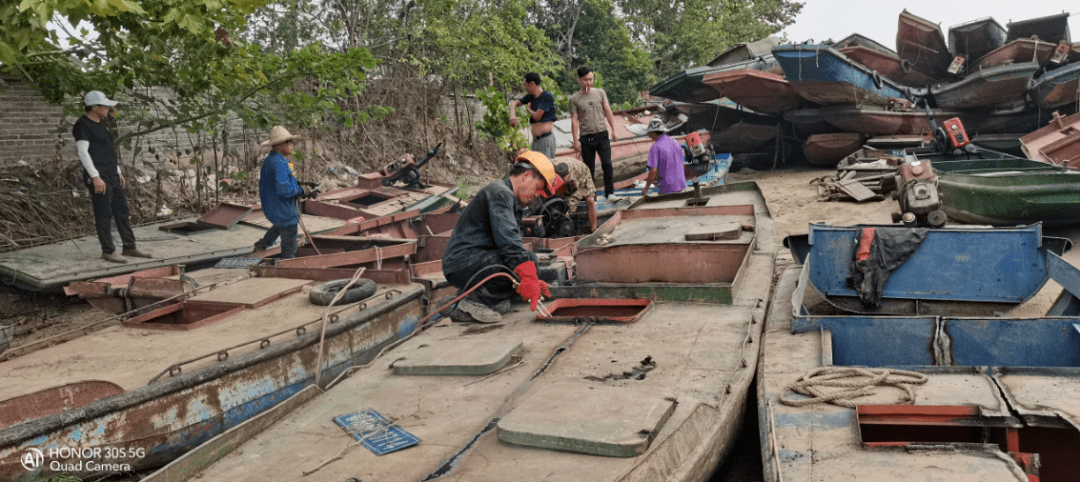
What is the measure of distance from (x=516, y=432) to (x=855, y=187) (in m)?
10.4

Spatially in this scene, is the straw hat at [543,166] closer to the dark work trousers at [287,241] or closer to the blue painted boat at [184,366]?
the blue painted boat at [184,366]

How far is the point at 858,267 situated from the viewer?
596 centimetres

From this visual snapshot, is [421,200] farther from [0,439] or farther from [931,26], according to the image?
[931,26]

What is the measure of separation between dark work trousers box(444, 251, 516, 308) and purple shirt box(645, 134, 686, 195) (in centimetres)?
433

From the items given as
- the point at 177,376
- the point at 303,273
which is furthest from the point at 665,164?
the point at 177,376

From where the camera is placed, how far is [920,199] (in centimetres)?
666

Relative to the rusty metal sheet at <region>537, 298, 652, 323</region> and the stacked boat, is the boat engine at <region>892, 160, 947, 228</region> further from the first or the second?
the stacked boat

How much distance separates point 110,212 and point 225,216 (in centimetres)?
185

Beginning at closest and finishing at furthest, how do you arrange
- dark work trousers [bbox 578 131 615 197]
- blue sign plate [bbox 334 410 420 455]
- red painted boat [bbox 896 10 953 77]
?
blue sign plate [bbox 334 410 420 455], dark work trousers [bbox 578 131 615 197], red painted boat [bbox 896 10 953 77]

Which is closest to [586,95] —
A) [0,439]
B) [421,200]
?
[421,200]

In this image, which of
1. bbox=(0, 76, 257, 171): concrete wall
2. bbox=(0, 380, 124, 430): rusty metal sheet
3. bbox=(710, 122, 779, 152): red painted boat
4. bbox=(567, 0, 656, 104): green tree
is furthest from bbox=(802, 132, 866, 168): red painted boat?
bbox=(0, 380, 124, 430): rusty metal sheet

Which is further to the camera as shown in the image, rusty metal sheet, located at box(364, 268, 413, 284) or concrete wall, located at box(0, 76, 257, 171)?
concrete wall, located at box(0, 76, 257, 171)

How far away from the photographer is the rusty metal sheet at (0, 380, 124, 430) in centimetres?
373

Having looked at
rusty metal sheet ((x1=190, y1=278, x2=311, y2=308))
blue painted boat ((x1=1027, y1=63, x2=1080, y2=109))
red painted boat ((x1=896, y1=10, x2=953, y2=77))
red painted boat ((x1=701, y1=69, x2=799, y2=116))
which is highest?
red painted boat ((x1=896, y1=10, x2=953, y2=77))
